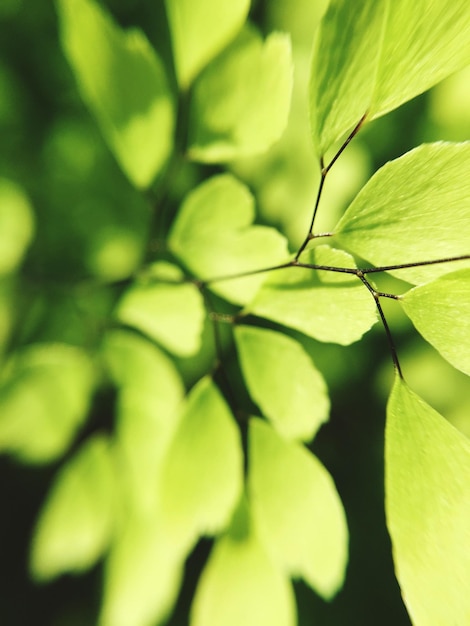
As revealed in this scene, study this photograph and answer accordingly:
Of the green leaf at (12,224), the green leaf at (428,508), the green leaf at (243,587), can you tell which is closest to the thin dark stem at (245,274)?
the green leaf at (428,508)

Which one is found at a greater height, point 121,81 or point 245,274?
point 121,81

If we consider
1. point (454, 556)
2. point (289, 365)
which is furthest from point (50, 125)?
point (454, 556)

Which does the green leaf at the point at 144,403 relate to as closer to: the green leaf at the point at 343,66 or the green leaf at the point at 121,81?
the green leaf at the point at 121,81

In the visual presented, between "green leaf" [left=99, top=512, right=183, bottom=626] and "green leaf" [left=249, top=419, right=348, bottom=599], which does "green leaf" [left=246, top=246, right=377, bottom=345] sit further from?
"green leaf" [left=99, top=512, right=183, bottom=626]

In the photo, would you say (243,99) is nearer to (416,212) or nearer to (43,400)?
(416,212)

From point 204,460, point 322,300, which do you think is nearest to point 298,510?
point 204,460

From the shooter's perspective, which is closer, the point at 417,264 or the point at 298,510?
the point at 417,264
